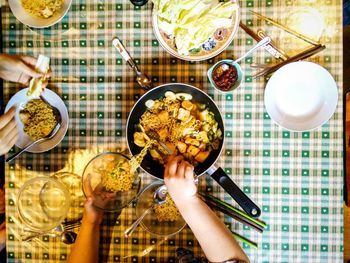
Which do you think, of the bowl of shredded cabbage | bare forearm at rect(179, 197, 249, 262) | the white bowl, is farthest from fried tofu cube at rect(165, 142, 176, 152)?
the white bowl

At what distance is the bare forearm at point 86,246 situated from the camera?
5.75 ft

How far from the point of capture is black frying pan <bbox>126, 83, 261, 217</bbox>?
1.68 metres

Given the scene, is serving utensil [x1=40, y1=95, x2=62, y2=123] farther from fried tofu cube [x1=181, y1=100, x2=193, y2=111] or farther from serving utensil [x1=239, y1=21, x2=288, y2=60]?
serving utensil [x1=239, y1=21, x2=288, y2=60]

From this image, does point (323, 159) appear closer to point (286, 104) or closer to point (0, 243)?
point (286, 104)

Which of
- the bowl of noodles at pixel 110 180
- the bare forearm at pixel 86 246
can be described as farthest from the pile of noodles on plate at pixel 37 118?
the bare forearm at pixel 86 246

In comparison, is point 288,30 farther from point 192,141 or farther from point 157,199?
point 157,199

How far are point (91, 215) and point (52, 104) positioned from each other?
1.69 ft

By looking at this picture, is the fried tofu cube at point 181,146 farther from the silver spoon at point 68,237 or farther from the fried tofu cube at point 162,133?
the silver spoon at point 68,237

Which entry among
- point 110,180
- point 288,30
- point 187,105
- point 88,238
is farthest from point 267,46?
point 88,238

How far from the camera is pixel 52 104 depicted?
1.77 m

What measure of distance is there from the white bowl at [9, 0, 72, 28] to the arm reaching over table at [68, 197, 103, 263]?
79cm

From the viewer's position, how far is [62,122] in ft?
5.82

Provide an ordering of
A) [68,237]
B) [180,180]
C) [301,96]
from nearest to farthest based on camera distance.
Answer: [180,180] → [301,96] → [68,237]

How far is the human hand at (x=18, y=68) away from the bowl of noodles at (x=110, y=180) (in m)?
0.42
